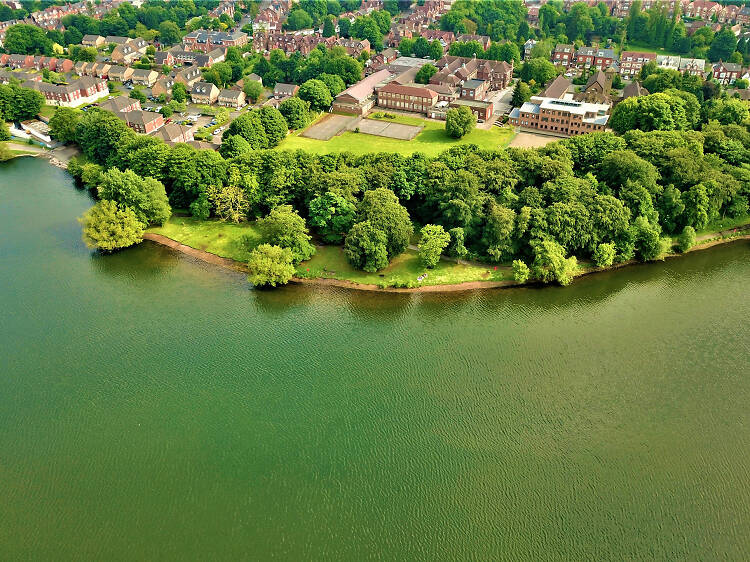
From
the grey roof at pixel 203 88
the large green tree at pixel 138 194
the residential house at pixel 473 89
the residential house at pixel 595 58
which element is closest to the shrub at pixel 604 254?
the large green tree at pixel 138 194

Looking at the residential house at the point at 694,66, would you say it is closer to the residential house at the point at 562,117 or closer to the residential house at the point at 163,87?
the residential house at the point at 562,117

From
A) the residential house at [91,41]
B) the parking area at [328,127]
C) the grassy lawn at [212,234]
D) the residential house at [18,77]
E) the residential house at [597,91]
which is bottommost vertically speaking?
the grassy lawn at [212,234]

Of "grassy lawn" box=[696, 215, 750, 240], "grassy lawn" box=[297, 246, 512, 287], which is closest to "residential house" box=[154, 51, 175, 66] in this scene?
"grassy lawn" box=[297, 246, 512, 287]

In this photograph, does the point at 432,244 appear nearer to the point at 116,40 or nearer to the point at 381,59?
the point at 381,59

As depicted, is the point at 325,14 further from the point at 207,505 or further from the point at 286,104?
the point at 207,505

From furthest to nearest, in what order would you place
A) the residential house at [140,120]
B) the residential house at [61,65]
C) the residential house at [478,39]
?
the residential house at [478,39], the residential house at [61,65], the residential house at [140,120]

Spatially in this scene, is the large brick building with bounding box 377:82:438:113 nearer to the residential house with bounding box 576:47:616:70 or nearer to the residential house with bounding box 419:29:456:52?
the residential house with bounding box 576:47:616:70

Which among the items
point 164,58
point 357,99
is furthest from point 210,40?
point 357,99
